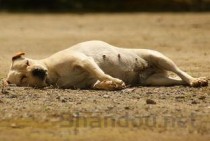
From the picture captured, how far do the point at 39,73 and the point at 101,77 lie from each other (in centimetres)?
74

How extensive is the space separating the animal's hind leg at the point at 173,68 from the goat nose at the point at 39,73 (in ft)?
4.96

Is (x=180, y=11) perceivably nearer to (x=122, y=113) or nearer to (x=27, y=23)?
(x=27, y=23)

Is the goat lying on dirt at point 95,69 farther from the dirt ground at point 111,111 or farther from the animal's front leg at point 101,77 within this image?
the dirt ground at point 111,111

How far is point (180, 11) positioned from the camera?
2147cm

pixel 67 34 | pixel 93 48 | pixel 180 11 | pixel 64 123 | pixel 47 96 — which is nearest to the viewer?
pixel 64 123

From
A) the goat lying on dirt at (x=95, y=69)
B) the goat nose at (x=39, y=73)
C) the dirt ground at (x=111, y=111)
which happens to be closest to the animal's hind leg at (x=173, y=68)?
the goat lying on dirt at (x=95, y=69)

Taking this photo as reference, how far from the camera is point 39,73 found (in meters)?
8.47

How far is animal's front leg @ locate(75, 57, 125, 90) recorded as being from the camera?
27.6ft

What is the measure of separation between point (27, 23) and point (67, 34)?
8.55 ft

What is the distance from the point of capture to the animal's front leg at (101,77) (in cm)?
841

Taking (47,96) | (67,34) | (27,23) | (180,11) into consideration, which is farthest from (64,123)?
(180,11)

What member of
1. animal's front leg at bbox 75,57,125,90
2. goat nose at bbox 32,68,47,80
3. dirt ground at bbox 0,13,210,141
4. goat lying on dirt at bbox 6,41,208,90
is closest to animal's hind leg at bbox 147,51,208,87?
goat lying on dirt at bbox 6,41,208,90

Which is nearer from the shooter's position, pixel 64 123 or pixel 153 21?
pixel 64 123

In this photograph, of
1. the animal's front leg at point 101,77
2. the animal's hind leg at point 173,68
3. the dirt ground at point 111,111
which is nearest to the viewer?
the dirt ground at point 111,111
